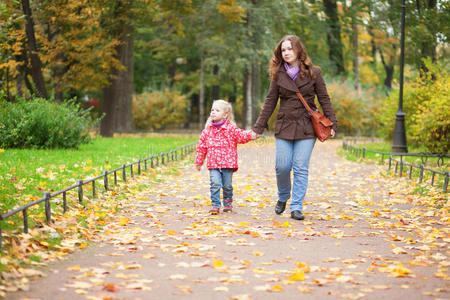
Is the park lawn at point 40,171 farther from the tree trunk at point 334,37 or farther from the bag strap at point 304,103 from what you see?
the tree trunk at point 334,37

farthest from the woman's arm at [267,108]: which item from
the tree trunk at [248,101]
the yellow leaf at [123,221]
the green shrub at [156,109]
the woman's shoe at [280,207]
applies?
the green shrub at [156,109]

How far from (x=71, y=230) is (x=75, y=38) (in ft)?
60.1

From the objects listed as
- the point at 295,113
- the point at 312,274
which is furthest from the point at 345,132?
the point at 312,274

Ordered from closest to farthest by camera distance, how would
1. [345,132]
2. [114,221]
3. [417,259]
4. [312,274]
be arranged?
[312,274] → [417,259] → [114,221] → [345,132]

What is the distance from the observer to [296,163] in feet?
24.2

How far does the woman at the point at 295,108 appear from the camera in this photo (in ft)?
23.9

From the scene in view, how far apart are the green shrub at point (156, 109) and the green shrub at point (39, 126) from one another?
1861 cm

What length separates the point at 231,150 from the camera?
7789 millimetres

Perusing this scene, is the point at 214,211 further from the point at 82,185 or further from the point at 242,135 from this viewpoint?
the point at 82,185

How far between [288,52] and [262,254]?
9.48ft

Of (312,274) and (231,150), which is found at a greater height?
(231,150)

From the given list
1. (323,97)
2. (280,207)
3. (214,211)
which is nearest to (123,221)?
(214,211)

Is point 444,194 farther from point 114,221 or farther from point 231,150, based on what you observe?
point 114,221

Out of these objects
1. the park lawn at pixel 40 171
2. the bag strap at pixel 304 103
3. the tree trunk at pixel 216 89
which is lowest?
the park lawn at pixel 40 171
